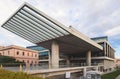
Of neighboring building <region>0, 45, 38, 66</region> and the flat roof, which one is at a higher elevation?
the flat roof

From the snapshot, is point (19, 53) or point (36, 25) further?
point (19, 53)

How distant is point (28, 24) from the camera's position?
3353 cm

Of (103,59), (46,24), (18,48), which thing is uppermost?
(46,24)

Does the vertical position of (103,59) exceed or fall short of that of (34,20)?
it falls short

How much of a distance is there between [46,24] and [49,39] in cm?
811

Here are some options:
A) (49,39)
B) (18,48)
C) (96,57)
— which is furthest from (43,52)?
(49,39)

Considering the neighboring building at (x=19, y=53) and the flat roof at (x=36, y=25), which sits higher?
the flat roof at (x=36, y=25)

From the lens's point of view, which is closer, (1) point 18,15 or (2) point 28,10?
(2) point 28,10

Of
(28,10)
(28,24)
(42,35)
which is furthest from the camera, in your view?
(42,35)

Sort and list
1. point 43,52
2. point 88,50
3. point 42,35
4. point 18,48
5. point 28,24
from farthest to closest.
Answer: point 43,52 < point 18,48 < point 88,50 < point 42,35 < point 28,24

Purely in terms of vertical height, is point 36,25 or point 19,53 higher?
point 36,25

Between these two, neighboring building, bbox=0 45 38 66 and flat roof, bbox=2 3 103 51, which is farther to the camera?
neighboring building, bbox=0 45 38 66

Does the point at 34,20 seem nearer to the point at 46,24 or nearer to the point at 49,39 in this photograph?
the point at 46,24

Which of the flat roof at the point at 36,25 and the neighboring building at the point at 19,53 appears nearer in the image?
the flat roof at the point at 36,25
